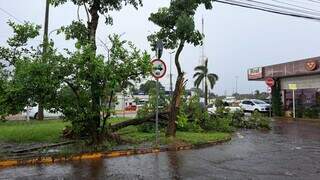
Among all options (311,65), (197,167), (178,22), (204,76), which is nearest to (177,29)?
(178,22)

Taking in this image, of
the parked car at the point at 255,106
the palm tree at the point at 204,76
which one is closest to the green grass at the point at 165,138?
the parked car at the point at 255,106

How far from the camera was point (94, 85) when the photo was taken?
15656 millimetres

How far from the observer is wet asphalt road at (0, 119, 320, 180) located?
1135 cm

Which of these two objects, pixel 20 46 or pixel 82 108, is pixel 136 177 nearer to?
pixel 82 108

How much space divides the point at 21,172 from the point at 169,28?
437 inches

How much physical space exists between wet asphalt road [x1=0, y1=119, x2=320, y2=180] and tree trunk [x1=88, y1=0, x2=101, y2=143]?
219 cm

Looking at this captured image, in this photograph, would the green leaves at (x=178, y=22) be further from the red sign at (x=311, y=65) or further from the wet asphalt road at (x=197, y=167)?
the red sign at (x=311, y=65)

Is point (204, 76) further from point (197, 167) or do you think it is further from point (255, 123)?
point (197, 167)

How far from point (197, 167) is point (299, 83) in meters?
32.5

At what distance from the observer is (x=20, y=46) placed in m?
16.3

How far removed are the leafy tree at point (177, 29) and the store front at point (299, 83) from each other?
2025 centimetres

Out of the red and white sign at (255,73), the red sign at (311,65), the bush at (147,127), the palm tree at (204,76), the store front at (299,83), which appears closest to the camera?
the bush at (147,127)

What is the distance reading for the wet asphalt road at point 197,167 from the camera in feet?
37.2

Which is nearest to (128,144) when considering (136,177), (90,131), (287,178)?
(90,131)
